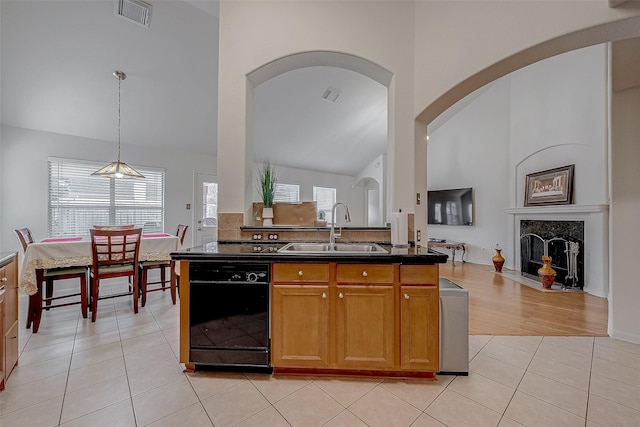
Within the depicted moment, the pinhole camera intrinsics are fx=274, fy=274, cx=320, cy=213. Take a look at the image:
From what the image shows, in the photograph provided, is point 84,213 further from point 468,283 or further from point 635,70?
point 635,70

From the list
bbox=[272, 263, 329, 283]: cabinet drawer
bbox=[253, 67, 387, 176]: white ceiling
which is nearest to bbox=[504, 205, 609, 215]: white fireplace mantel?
bbox=[253, 67, 387, 176]: white ceiling

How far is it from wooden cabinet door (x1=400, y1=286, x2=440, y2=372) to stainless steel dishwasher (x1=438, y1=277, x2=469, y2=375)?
0.14m

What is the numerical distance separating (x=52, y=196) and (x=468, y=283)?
6.56 m

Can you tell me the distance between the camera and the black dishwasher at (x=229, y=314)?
1.86 meters

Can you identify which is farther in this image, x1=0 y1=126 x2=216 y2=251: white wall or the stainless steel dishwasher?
x1=0 y1=126 x2=216 y2=251: white wall

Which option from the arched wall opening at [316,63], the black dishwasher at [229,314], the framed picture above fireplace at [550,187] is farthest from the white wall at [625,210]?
the black dishwasher at [229,314]

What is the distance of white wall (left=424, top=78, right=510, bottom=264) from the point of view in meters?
5.98

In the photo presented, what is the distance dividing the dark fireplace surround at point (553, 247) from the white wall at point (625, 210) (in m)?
2.18

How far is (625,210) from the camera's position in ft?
8.34

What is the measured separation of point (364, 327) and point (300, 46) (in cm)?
243

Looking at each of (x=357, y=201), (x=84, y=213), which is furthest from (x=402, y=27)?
(x=357, y=201)

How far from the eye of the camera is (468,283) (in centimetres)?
467

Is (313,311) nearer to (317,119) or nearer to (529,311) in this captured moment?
(529,311)

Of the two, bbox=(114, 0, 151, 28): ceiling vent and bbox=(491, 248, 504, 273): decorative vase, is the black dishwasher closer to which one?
bbox=(114, 0, 151, 28): ceiling vent
